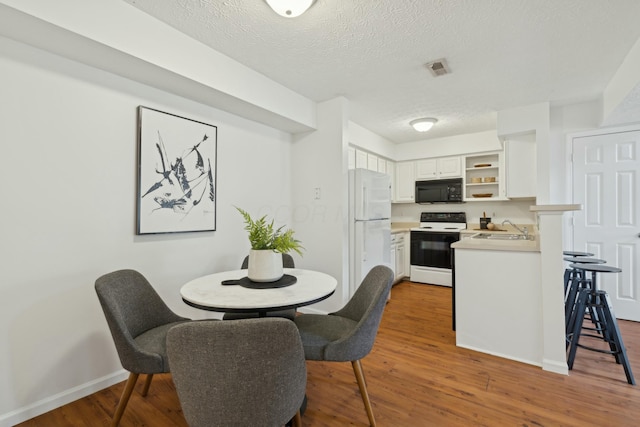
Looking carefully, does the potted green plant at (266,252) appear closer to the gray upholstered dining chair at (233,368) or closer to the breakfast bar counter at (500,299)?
the gray upholstered dining chair at (233,368)

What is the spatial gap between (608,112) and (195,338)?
4.01 m

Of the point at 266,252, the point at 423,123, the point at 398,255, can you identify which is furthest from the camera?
the point at 398,255

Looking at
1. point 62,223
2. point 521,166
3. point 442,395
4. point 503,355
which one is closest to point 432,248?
point 521,166

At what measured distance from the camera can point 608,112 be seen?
2857 millimetres

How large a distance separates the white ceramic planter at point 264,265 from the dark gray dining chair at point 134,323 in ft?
1.94

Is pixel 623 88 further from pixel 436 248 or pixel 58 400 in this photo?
pixel 58 400

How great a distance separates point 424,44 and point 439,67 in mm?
394

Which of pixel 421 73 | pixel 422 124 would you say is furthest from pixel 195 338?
pixel 422 124

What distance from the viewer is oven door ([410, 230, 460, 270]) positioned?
14.3 feet

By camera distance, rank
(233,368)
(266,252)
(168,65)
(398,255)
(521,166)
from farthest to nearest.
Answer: (398,255) → (521,166) → (168,65) → (266,252) → (233,368)

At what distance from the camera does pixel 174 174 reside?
2.30 metres

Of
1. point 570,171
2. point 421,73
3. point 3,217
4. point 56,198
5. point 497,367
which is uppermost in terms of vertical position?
point 421,73

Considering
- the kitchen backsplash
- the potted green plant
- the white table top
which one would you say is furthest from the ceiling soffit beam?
the kitchen backsplash

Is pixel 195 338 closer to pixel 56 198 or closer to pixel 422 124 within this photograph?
pixel 56 198
